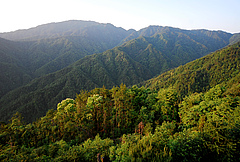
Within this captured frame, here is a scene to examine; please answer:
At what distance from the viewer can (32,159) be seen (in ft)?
30.5

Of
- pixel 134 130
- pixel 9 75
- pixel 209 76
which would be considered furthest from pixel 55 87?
pixel 209 76

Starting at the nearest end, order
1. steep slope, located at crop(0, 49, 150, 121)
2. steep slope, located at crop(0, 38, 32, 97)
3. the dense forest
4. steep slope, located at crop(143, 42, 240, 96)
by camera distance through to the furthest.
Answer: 1. the dense forest
2. steep slope, located at crop(143, 42, 240, 96)
3. steep slope, located at crop(0, 49, 150, 121)
4. steep slope, located at crop(0, 38, 32, 97)

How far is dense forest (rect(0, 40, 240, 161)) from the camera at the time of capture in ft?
28.5

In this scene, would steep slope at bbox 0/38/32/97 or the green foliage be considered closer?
the green foliage

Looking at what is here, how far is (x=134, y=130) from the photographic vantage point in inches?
843

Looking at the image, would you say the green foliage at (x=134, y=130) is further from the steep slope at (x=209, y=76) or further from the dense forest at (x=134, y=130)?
the steep slope at (x=209, y=76)

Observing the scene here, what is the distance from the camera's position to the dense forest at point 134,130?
28.5ft

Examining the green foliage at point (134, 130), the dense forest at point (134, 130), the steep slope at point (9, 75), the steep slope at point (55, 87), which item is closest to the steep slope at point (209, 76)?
the dense forest at point (134, 130)

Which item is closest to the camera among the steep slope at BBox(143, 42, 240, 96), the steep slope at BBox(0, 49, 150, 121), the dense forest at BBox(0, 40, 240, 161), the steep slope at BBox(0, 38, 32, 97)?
the dense forest at BBox(0, 40, 240, 161)

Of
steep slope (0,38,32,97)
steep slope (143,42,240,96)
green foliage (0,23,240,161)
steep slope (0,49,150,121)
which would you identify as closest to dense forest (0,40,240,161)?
green foliage (0,23,240,161)

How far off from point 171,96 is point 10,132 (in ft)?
78.7

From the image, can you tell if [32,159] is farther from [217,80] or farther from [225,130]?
[217,80]

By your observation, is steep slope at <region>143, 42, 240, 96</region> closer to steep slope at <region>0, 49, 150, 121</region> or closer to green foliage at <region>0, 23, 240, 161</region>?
green foliage at <region>0, 23, 240, 161</region>

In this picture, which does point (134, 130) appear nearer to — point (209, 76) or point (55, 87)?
point (209, 76)
